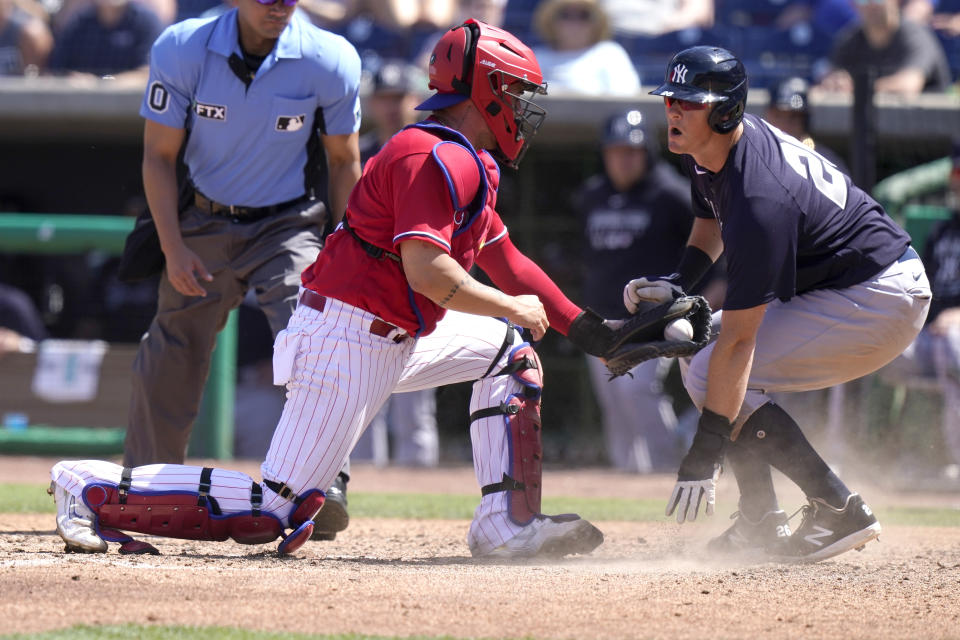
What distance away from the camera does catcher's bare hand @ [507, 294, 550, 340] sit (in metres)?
3.74

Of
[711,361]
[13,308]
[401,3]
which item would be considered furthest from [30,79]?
[711,361]

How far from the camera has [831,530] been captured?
4.20 metres

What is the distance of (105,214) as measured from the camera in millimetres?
10156

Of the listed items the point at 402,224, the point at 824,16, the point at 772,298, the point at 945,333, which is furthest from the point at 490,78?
the point at 824,16

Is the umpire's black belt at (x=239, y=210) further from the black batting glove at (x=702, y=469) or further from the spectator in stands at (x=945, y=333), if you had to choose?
the spectator in stands at (x=945, y=333)

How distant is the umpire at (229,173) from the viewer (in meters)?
4.68

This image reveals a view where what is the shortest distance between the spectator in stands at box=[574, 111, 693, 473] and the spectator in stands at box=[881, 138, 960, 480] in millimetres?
1373

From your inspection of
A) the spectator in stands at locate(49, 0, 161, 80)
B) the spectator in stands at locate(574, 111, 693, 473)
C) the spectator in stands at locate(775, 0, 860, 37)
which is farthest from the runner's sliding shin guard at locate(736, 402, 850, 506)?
the spectator in stands at locate(49, 0, 161, 80)

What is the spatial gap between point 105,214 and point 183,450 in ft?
18.6

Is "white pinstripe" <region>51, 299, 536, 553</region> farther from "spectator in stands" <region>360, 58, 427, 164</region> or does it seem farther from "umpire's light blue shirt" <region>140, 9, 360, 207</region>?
"spectator in stands" <region>360, 58, 427, 164</region>

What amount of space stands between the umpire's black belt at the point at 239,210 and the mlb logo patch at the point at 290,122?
0.87 feet

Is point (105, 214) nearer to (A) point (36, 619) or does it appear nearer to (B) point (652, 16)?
(B) point (652, 16)

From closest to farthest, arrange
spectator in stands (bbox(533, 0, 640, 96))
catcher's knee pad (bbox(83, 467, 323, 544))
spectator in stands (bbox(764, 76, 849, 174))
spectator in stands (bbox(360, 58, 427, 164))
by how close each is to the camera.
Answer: catcher's knee pad (bbox(83, 467, 323, 544))
spectator in stands (bbox(764, 76, 849, 174))
spectator in stands (bbox(360, 58, 427, 164))
spectator in stands (bbox(533, 0, 640, 96))

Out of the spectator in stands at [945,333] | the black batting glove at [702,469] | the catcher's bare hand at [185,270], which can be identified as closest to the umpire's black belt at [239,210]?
the catcher's bare hand at [185,270]
